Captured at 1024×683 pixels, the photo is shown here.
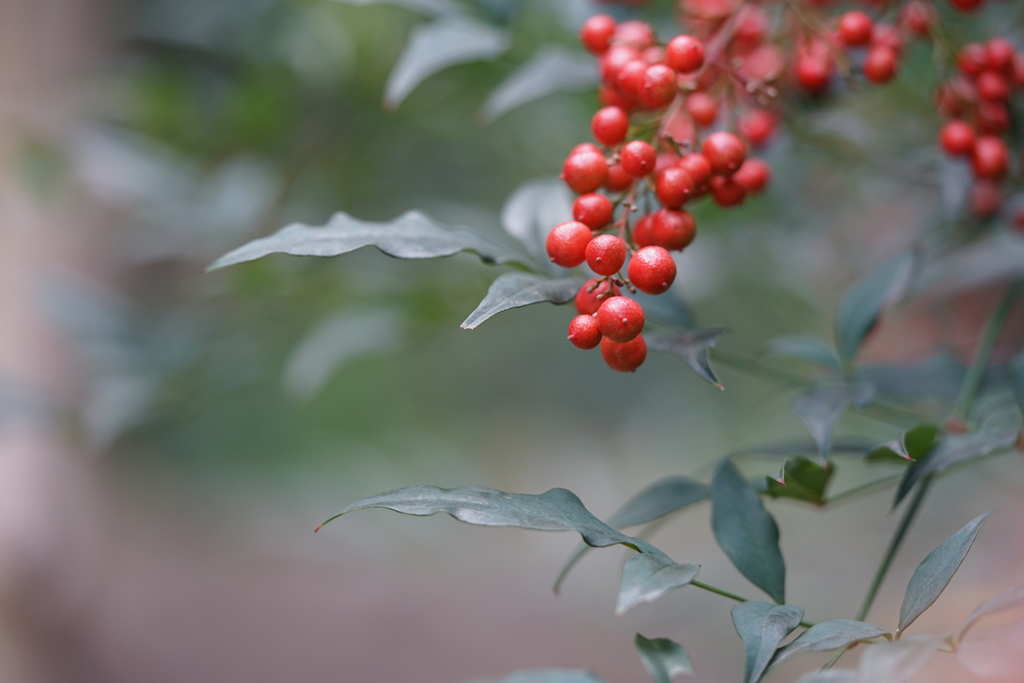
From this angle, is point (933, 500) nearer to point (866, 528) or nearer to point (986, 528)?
point (986, 528)

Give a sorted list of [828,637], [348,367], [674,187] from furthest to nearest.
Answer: [348,367]
[674,187]
[828,637]

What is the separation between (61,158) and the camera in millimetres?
1110

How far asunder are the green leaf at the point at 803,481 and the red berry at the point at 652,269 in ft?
0.42

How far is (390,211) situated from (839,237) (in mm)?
671

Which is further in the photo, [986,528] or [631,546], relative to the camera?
[986,528]

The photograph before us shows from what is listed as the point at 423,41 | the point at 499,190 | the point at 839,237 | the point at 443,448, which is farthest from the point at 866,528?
the point at 423,41

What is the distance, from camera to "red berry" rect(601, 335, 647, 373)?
A: 0.41 meters

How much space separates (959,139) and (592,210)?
326 mm

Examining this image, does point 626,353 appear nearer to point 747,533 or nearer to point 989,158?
point 747,533

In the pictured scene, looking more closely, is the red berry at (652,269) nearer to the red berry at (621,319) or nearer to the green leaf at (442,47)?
the red berry at (621,319)

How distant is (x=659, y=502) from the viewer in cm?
47

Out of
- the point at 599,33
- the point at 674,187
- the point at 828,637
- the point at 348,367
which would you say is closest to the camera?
the point at 828,637

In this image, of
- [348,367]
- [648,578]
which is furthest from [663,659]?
[348,367]

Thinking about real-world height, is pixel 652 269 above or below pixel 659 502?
above
